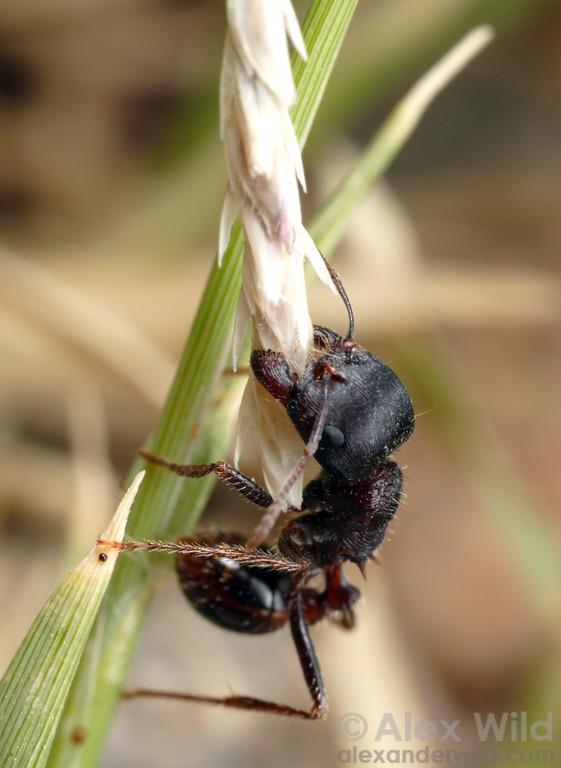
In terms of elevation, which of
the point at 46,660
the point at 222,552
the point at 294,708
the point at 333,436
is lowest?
the point at 46,660

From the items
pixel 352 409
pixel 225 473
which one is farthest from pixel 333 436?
pixel 225 473

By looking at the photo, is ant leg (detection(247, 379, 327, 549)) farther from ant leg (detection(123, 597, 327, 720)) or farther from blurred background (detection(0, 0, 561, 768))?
blurred background (detection(0, 0, 561, 768))

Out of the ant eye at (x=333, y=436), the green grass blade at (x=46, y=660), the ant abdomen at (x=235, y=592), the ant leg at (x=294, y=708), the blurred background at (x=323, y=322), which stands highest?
the blurred background at (x=323, y=322)

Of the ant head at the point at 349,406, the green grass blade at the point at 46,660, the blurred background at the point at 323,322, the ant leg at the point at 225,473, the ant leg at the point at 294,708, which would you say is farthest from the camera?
the blurred background at the point at 323,322

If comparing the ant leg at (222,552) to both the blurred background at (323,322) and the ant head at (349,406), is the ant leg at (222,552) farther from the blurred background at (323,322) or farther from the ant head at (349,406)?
the blurred background at (323,322)

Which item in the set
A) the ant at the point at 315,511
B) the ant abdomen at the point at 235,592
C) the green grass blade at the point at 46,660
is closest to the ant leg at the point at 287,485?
the ant at the point at 315,511

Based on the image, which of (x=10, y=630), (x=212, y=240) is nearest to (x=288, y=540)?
(x=10, y=630)

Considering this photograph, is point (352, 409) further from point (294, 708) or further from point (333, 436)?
point (294, 708)
